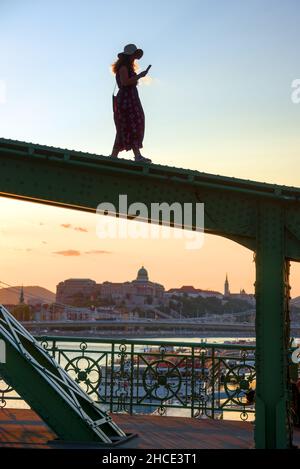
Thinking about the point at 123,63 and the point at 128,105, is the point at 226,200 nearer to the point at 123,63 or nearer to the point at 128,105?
the point at 128,105

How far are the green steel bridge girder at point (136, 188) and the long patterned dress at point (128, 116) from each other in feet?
1.80

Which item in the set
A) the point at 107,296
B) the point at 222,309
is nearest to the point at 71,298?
the point at 107,296

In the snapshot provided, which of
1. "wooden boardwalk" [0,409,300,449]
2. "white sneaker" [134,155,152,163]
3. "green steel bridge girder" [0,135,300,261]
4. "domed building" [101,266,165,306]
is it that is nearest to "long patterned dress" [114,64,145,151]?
"white sneaker" [134,155,152,163]

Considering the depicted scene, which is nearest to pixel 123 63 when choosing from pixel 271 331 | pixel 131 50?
pixel 131 50

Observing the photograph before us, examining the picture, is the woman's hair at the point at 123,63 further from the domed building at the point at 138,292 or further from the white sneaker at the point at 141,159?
the domed building at the point at 138,292

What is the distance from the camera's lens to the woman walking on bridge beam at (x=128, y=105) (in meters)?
9.66

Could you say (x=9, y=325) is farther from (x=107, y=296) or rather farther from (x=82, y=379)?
(x=107, y=296)

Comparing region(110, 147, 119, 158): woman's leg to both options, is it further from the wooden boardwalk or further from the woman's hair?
the wooden boardwalk

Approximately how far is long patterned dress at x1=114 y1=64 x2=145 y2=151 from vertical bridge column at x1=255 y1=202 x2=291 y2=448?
76.8 inches

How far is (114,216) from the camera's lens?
9344 millimetres

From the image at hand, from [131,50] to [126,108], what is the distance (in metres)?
0.78

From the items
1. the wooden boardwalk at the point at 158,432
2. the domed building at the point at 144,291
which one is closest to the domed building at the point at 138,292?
the domed building at the point at 144,291

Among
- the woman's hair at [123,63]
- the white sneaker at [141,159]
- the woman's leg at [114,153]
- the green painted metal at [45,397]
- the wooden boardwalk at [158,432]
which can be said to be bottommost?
the wooden boardwalk at [158,432]

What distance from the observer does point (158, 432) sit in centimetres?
1154
